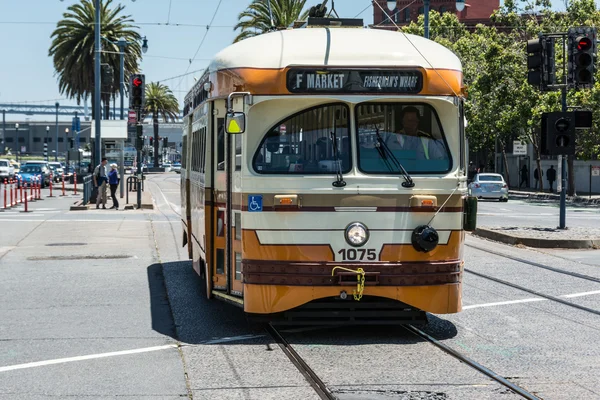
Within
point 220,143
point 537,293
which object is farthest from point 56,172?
point 220,143

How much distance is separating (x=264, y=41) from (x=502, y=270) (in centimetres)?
756

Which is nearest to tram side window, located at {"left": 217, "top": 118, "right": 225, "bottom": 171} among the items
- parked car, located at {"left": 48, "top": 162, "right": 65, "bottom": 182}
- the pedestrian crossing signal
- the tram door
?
the tram door

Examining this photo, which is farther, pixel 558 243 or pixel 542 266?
pixel 558 243

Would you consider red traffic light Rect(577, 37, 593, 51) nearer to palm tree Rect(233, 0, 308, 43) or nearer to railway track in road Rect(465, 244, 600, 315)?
railway track in road Rect(465, 244, 600, 315)

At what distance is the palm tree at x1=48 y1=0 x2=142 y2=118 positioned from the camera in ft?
185

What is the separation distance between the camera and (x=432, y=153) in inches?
372

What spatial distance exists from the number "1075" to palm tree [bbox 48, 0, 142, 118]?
48.6 m

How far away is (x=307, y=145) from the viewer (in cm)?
930

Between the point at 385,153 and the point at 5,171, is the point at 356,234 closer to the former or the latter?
the point at 385,153

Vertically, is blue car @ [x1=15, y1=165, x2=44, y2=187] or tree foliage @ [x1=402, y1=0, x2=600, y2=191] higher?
tree foliage @ [x1=402, y1=0, x2=600, y2=191]

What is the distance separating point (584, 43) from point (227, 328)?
40.3ft

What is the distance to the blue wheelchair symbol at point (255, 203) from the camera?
9.20 metres

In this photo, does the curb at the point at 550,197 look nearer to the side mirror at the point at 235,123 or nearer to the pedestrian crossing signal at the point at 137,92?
the pedestrian crossing signal at the point at 137,92

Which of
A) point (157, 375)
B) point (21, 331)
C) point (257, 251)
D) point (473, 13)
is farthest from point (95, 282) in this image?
point (473, 13)
